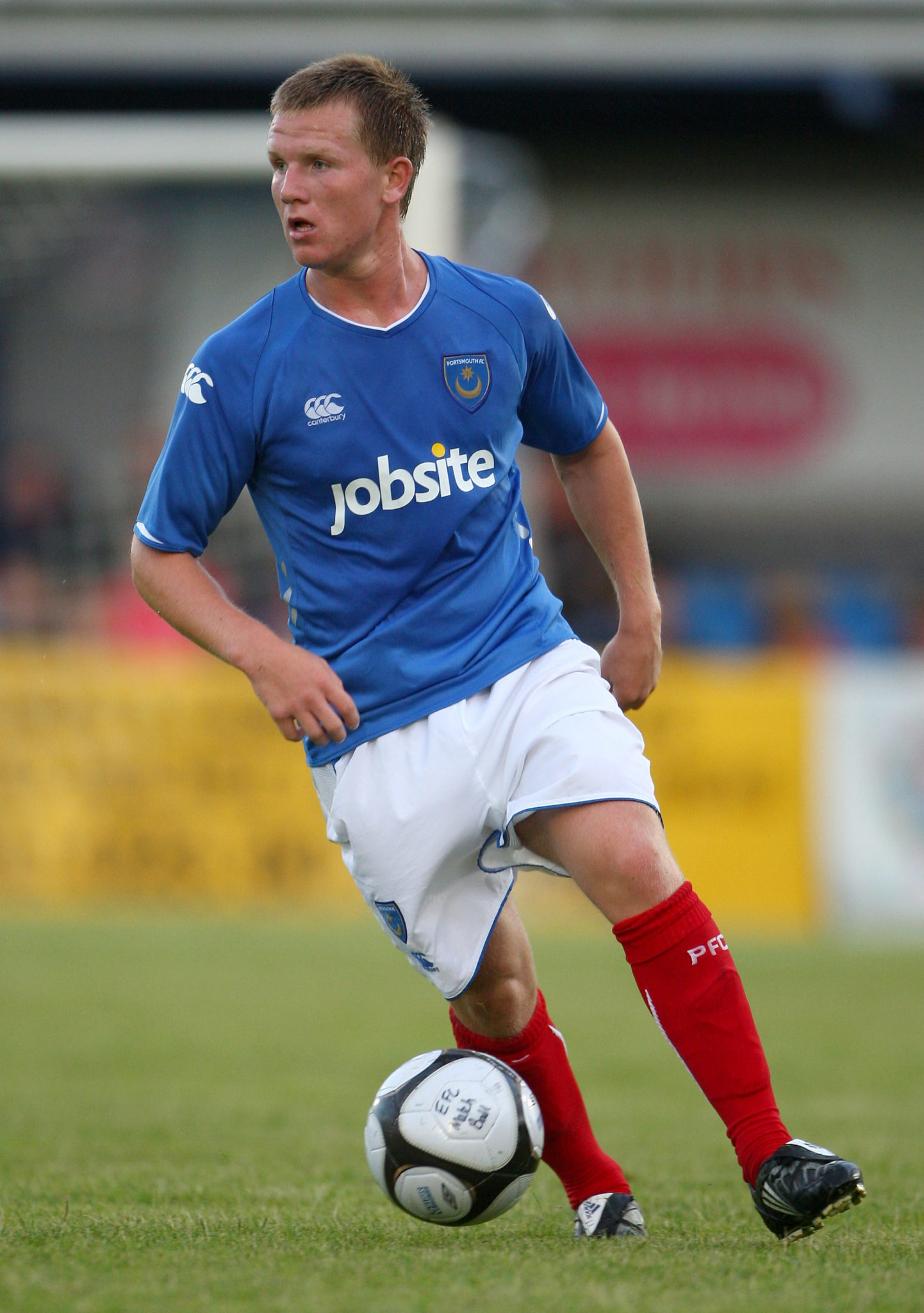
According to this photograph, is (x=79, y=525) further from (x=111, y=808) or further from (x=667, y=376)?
(x=667, y=376)

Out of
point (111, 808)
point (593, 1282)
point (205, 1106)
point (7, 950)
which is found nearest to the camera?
point (593, 1282)

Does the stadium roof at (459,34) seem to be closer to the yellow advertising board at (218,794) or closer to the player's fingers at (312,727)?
the yellow advertising board at (218,794)

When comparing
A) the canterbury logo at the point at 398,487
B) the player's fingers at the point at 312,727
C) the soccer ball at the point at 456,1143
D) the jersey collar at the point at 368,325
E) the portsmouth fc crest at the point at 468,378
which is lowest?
the soccer ball at the point at 456,1143

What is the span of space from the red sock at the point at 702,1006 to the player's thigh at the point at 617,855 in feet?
0.10

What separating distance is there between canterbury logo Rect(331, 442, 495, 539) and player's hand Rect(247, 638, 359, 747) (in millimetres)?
313

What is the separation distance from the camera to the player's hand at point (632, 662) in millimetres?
3809

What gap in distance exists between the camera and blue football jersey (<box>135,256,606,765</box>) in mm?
3416

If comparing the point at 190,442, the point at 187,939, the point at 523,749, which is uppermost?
the point at 190,442

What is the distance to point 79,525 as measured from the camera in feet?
39.6

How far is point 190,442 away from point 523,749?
84 cm

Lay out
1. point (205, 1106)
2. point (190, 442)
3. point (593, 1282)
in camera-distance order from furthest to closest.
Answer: point (205, 1106) < point (190, 442) < point (593, 1282)

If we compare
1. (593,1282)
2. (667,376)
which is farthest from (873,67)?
(593,1282)

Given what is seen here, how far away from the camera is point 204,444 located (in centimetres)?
339

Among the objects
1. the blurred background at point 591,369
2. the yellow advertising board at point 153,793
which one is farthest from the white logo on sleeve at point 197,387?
the yellow advertising board at point 153,793
